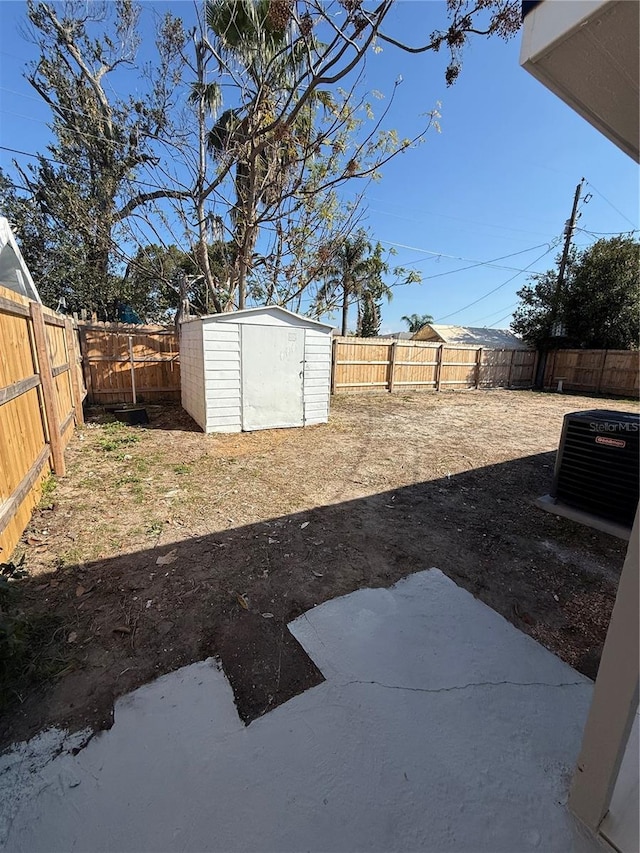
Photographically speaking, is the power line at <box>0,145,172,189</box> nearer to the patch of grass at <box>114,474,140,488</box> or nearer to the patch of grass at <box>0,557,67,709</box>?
the patch of grass at <box>114,474,140,488</box>

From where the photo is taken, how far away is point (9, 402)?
2764 millimetres

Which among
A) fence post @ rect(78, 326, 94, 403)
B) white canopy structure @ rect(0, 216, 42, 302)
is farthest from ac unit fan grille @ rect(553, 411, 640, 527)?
fence post @ rect(78, 326, 94, 403)

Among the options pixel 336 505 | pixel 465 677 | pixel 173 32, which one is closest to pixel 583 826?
pixel 465 677

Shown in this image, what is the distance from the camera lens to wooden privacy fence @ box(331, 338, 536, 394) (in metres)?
11.2

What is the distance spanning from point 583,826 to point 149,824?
1363 mm

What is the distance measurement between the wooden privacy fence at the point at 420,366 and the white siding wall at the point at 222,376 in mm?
5158

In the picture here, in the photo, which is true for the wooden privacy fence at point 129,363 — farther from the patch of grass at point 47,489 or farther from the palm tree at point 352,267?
the palm tree at point 352,267

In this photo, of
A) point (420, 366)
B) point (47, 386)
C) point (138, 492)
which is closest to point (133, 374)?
point (47, 386)

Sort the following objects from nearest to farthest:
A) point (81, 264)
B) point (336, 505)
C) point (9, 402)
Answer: point (9, 402) → point (336, 505) → point (81, 264)

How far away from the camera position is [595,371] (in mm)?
14234

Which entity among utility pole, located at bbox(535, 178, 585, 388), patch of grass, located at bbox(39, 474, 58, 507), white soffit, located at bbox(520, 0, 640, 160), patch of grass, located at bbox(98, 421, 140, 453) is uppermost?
utility pole, located at bbox(535, 178, 585, 388)

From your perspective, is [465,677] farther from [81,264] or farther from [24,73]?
[24,73]

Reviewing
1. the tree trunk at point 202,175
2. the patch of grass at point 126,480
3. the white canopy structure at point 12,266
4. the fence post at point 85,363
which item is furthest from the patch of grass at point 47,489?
Answer: the tree trunk at point 202,175

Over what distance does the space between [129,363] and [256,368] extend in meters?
4.49
